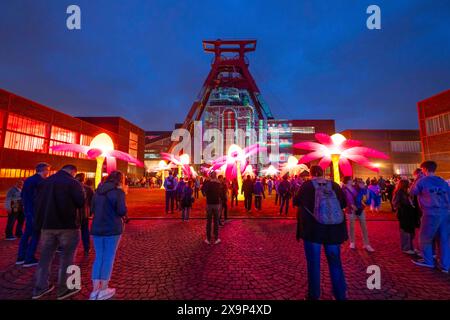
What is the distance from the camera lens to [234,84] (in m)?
46.8

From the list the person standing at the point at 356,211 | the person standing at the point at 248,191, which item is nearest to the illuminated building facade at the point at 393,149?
the person standing at the point at 248,191

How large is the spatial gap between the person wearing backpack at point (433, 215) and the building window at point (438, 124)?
29.0 meters

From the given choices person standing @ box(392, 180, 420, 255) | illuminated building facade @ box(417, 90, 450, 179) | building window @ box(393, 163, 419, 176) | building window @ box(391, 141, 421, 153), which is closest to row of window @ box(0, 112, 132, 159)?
person standing @ box(392, 180, 420, 255)

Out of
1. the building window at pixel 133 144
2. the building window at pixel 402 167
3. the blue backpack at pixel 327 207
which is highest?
the building window at pixel 133 144

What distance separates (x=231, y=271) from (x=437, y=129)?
1317 inches

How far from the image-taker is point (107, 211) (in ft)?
9.59

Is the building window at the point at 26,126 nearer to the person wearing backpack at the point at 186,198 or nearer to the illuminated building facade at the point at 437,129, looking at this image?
the person wearing backpack at the point at 186,198

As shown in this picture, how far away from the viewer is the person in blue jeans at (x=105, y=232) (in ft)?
9.37

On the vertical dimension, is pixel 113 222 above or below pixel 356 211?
above

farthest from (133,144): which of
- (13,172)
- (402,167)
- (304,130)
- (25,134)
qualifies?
(402,167)

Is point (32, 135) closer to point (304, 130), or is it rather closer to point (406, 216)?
point (406, 216)

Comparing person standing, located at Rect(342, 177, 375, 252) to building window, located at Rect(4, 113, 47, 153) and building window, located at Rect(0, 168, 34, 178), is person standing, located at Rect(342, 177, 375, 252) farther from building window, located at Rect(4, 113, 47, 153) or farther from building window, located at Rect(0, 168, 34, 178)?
building window, located at Rect(4, 113, 47, 153)
